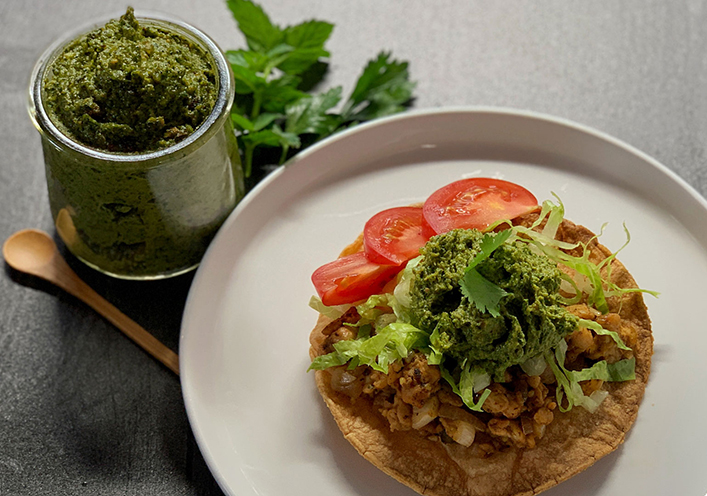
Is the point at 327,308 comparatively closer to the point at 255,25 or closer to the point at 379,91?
the point at 379,91

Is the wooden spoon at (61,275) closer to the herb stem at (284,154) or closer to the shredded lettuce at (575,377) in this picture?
the herb stem at (284,154)

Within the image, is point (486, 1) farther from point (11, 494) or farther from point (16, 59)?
point (11, 494)

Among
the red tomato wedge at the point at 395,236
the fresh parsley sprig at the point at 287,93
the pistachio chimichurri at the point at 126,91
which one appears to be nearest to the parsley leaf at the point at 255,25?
the fresh parsley sprig at the point at 287,93

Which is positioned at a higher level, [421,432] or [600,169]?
[600,169]

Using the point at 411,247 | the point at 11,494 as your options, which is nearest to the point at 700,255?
the point at 411,247

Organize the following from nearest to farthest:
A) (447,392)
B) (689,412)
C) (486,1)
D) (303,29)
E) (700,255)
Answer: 1. (447,392)
2. (689,412)
3. (700,255)
4. (303,29)
5. (486,1)
